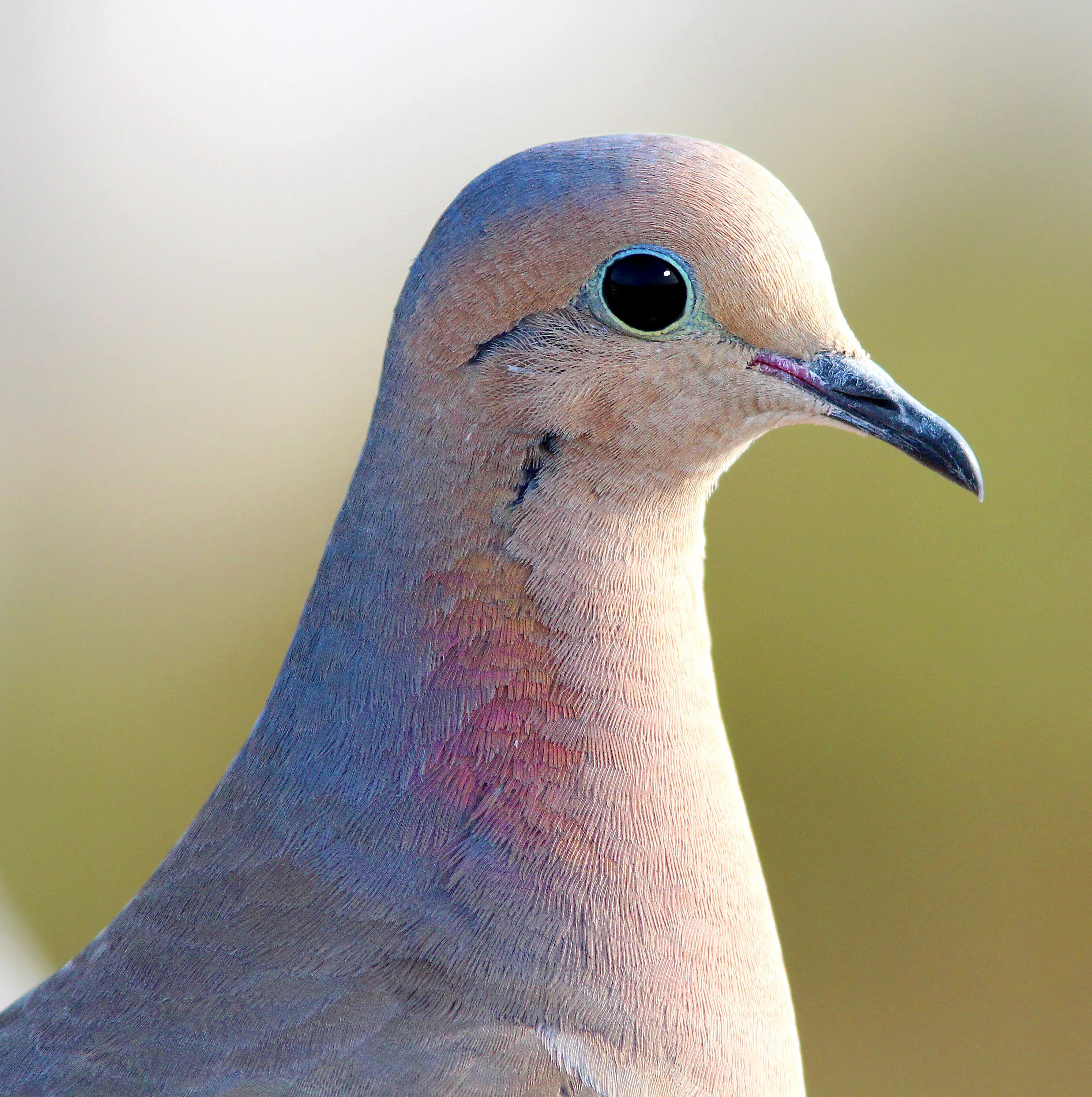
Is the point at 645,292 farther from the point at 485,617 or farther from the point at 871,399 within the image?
the point at 485,617

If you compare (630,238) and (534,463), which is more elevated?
(630,238)

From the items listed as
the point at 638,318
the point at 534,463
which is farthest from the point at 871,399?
the point at 534,463

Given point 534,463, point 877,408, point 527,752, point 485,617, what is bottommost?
point 527,752

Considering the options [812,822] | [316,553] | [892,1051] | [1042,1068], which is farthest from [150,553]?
[1042,1068]

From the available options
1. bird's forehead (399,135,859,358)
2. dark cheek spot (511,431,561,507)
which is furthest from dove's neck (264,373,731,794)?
bird's forehead (399,135,859,358)

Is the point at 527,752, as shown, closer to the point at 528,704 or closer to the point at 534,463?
the point at 528,704

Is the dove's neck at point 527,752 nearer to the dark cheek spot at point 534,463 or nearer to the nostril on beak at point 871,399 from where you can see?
the dark cheek spot at point 534,463

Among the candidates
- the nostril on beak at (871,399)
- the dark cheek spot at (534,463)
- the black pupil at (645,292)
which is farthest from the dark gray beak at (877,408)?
the dark cheek spot at (534,463)

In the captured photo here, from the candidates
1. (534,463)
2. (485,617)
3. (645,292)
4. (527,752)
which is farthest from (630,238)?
(527,752)
